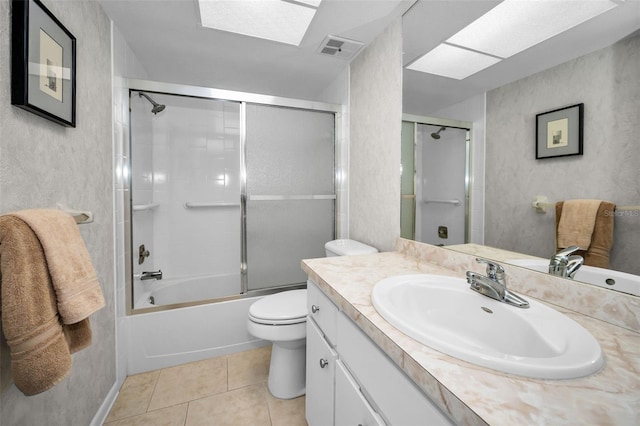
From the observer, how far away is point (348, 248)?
5.71 ft

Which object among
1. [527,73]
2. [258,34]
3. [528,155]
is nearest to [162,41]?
[258,34]

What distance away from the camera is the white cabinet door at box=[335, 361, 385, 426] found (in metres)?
0.67

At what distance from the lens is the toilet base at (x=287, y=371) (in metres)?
1.47

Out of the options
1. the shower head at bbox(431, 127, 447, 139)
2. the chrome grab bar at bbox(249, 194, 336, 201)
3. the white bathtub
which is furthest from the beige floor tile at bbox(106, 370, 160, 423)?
the shower head at bbox(431, 127, 447, 139)

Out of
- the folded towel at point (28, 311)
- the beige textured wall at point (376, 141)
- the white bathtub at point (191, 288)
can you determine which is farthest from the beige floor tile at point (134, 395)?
the beige textured wall at point (376, 141)

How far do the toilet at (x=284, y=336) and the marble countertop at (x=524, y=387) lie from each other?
84cm

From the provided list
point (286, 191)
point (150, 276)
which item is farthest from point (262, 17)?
point (150, 276)

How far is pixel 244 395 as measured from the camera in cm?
149

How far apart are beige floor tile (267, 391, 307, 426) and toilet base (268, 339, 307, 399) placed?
24 millimetres

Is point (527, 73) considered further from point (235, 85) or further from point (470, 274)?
point (235, 85)

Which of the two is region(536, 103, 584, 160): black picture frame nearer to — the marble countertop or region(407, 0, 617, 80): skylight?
region(407, 0, 617, 80): skylight

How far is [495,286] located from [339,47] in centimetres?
172

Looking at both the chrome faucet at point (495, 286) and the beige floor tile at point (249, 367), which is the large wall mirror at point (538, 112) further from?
the beige floor tile at point (249, 367)

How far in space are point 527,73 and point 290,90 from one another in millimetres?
2060
